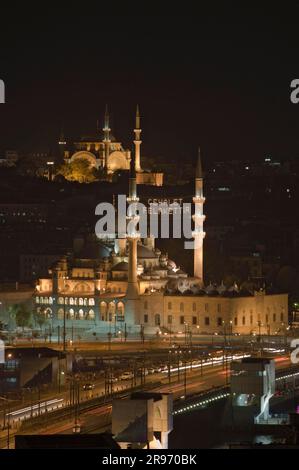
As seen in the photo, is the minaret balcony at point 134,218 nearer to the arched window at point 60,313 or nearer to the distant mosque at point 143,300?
the distant mosque at point 143,300

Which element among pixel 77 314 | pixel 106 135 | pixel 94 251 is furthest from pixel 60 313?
pixel 106 135

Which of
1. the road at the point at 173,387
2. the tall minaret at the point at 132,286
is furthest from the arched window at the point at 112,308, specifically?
the road at the point at 173,387

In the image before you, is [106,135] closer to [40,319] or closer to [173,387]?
[40,319]

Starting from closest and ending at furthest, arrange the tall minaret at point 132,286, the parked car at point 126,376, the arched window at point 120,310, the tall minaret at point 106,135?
the parked car at point 126,376 → the tall minaret at point 132,286 → the arched window at point 120,310 → the tall minaret at point 106,135

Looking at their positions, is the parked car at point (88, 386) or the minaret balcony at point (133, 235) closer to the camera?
the parked car at point (88, 386)

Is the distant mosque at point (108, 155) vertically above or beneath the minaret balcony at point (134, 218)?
above

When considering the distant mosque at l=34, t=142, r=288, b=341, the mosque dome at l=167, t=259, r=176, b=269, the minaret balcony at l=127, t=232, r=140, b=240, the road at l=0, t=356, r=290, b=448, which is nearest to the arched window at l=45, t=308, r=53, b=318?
the distant mosque at l=34, t=142, r=288, b=341

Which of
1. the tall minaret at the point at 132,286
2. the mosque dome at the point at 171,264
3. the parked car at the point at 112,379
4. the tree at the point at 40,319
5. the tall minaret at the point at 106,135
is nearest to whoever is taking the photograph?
the parked car at the point at 112,379
